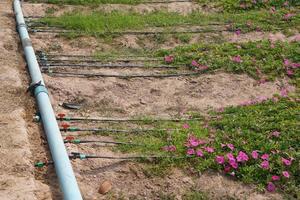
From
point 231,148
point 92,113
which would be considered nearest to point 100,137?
point 92,113

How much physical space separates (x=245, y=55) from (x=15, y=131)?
548cm

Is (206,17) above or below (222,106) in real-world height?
above

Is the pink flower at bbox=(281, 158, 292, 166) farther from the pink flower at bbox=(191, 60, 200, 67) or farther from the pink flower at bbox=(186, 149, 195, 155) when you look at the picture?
the pink flower at bbox=(191, 60, 200, 67)

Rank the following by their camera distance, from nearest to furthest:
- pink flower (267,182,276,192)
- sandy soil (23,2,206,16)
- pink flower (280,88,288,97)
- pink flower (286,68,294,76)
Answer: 1. pink flower (267,182,276,192)
2. pink flower (280,88,288,97)
3. pink flower (286,68,294,76)
4. sandy soil (23,2,206,16)

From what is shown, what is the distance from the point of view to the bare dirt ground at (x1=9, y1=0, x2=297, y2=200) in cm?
648

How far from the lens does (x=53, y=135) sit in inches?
262

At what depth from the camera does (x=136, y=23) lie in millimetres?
11125

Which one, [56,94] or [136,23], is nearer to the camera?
[56,94]

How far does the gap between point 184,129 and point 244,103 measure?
152cm

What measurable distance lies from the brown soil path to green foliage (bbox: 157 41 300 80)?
330 cm

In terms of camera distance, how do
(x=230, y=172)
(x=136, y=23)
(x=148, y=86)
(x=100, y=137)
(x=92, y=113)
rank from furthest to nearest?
(x=136, y=23)
(x=148, y=86)
(x=92, y=113)
(x=100, y=137)
(x=230, y=172)

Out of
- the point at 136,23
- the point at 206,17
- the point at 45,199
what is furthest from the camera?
the point at 206,17

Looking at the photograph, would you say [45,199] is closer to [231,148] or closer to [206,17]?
[231,148]

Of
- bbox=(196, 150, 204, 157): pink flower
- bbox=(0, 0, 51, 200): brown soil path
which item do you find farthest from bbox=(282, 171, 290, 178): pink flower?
bbox=(0, 0, 51, 200): brown soil path
